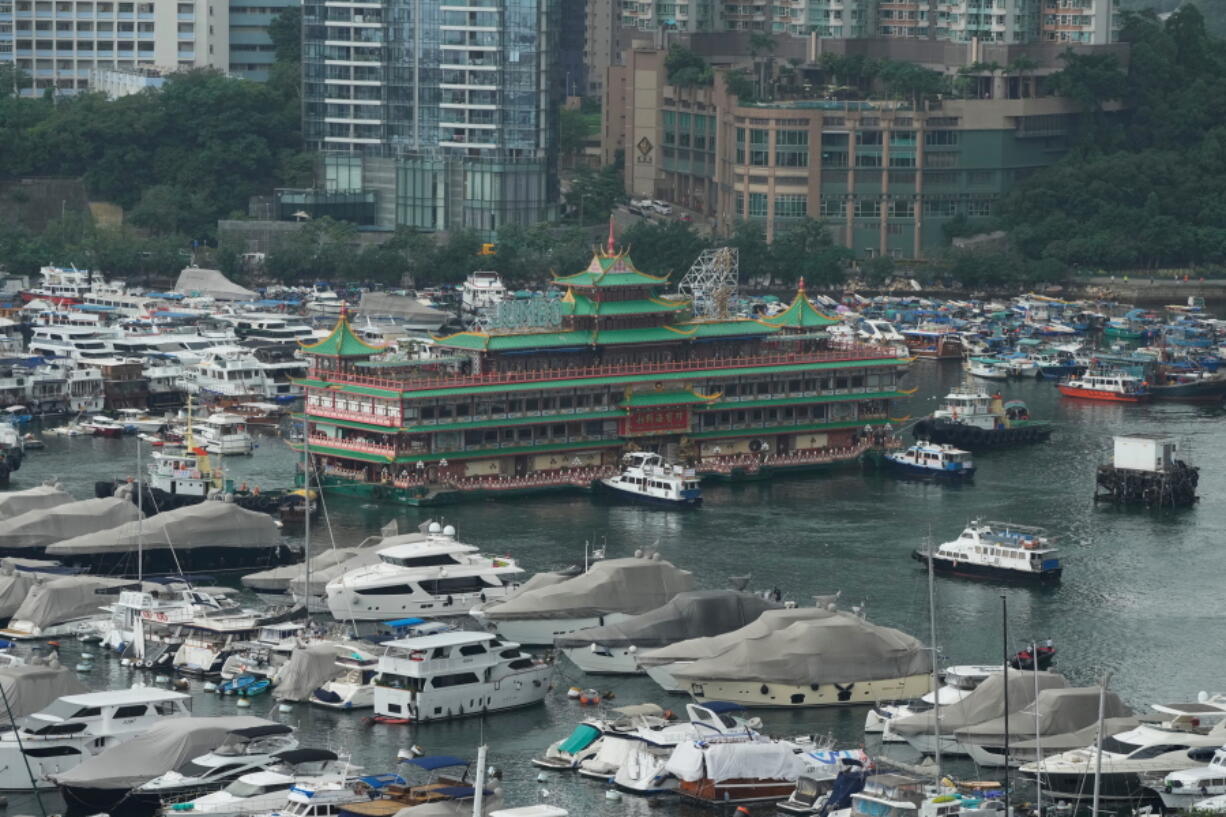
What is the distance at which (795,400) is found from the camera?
97750mm

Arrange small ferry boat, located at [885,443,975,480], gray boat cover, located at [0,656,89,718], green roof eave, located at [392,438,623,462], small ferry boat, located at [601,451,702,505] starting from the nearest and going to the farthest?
gray boat cover, located at [0,656,89,718] → small ferry boat, located at [601,451,702,505] → green roof eave, located at [392,438,623,462] → small ferry boat, located at [885,443,975,480]

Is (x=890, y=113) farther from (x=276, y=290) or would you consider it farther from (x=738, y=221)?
(x=276, y=290)

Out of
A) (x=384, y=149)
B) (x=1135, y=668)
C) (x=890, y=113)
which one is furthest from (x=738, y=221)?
(x=1135, y=668)

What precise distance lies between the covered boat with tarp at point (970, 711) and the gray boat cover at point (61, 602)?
1994 cm

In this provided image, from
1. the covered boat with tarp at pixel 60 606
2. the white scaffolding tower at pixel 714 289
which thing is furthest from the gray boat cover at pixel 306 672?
the white scaffolding tower at pixel 714 289

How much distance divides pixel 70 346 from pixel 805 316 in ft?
94.7

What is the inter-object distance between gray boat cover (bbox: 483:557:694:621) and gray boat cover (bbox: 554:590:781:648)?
1325mm

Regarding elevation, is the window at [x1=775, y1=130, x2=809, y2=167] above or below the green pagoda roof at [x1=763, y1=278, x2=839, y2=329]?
above

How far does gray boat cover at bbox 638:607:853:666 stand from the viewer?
6444 cm

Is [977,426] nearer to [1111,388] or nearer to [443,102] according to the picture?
[1111,388]

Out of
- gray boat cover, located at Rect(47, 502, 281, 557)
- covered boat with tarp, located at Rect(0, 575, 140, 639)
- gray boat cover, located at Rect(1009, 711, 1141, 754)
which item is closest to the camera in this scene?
gray boat cover, located at Rect(1009, 711, 1141, 754)

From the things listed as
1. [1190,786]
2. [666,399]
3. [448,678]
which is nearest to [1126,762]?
[1190,786]

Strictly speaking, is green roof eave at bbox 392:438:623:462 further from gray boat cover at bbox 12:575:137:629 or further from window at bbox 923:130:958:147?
window at bbox 923:130:958:147

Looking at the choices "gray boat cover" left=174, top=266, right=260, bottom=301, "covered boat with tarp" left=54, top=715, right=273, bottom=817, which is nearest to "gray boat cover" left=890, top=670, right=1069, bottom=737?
"covered boat with tarp" left=54, top=715, right=273, bottom=817
